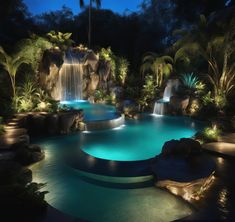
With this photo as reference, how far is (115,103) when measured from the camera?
14547 millimetres

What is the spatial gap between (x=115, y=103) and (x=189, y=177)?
9880 mm

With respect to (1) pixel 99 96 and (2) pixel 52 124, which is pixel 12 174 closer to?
(2) pixel 52 124

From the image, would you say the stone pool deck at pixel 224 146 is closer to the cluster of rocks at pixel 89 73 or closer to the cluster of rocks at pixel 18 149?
the cluster of rocks at pixel 18 149

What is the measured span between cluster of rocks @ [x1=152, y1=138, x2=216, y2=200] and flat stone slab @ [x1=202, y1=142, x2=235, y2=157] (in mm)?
408

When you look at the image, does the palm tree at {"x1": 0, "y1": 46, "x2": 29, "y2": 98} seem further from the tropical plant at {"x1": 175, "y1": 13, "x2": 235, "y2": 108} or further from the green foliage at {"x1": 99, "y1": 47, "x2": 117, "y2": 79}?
the tropical plant at {"x1": 175, "y1": 13, "x2": 235, "y2": 108}

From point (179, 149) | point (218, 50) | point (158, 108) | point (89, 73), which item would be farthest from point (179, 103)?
point (179, 149)

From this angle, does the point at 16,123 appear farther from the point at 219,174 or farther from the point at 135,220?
the point at 219,174

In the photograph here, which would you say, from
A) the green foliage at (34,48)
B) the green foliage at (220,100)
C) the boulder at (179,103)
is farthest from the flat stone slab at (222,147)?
the green foliage at (34,48)

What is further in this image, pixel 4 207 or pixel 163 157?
pixel 163 157

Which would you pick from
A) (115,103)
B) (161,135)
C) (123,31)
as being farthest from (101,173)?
(123,31)

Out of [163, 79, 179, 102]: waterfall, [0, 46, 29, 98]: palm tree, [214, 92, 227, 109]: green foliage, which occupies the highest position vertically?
[0, 46, 29, 98]: palm tree

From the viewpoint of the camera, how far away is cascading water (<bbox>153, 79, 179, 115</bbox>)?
13.6 m

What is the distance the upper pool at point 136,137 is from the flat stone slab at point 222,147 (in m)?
1.54

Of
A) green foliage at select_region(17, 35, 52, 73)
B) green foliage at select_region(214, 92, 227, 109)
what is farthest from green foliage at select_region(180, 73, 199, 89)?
green foliage at select_region(17, 35, 52, 73)
